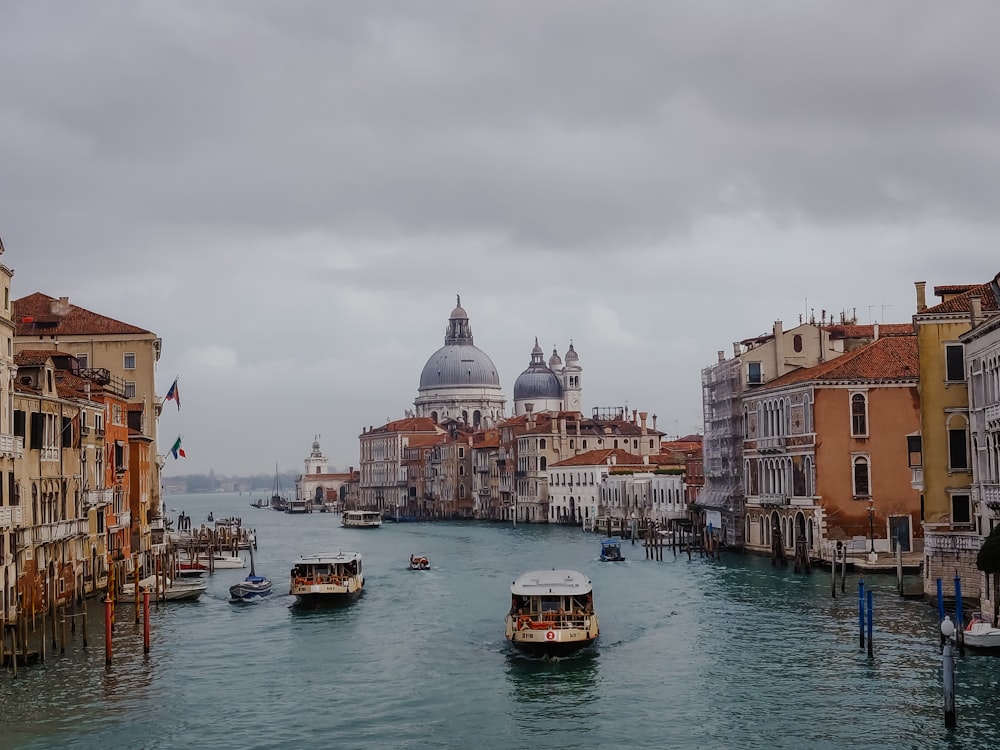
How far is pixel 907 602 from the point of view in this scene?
30641mm

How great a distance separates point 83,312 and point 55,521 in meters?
16.3

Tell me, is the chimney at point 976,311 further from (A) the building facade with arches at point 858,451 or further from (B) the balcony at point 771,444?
(B) the balcony at point 771,444

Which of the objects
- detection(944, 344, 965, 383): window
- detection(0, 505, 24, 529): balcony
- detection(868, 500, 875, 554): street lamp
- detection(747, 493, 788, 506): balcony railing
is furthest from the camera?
→ detection(747, 493, 788, 506): balcony railing

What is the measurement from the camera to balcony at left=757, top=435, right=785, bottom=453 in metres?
44.9

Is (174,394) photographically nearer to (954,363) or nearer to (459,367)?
(954,363)

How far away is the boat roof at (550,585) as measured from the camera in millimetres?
26547

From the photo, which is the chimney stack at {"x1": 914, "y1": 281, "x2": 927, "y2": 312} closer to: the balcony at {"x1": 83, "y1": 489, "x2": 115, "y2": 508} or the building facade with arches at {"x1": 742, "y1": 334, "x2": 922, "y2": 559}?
the building facade with arches at {"x1": 742, "y1": 334, "x2": 922, "y2": 559}

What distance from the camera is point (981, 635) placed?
22.7m

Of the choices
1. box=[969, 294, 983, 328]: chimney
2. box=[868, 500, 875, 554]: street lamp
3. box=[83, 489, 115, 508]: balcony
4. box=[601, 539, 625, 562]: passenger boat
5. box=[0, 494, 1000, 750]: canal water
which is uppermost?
box=[969, 294, 983, 328]: chimney

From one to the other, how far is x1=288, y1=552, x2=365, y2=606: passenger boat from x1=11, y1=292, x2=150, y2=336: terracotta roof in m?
12.1

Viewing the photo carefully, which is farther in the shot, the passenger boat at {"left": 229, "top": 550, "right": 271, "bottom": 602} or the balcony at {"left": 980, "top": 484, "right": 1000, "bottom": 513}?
the passenger boat at {"left": 229, "top": 550, "right": 271, "bottom": 602}

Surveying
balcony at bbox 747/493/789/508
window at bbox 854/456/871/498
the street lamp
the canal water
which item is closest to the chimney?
the canal water

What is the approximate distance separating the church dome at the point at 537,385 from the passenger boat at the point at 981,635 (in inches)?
4181

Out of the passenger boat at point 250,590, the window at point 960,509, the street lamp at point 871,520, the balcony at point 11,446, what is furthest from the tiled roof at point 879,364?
the balcony at point 11,446
